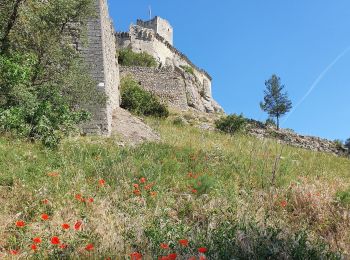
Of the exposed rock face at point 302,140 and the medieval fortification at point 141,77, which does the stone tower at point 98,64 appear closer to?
the medieval fortification at point 141,77

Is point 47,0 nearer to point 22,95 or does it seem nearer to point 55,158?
point 22,95

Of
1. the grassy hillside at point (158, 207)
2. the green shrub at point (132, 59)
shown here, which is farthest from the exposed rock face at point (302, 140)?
the green shrub at point (132, 59)

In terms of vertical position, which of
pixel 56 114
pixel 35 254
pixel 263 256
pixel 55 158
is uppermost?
pixel 56 114

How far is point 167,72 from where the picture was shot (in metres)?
33.7

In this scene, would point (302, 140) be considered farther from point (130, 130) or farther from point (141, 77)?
point (130, 130)

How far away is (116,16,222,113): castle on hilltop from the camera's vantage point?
108 feet

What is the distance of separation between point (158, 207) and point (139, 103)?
16916mm

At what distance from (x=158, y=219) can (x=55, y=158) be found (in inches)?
160

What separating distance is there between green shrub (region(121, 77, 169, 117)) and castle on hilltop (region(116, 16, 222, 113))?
6.70 meters

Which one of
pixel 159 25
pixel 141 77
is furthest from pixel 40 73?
pixel 159 25

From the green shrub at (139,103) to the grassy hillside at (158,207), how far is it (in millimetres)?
12442

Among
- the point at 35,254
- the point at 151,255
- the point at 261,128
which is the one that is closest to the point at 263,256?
the point at 151,255

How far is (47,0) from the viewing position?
13.2 m

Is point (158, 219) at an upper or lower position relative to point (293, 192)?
lower
